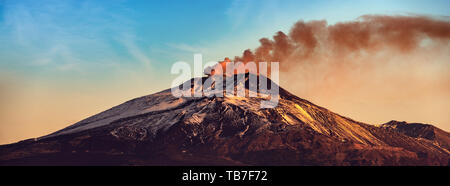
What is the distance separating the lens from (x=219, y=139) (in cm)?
13200

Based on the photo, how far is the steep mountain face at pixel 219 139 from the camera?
122 m

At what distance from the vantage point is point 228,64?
173250mm

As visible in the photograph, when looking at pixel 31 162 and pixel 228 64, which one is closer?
pixel 31 162

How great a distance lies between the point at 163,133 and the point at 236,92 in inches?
1291

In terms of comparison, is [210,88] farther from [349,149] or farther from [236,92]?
[349,149]

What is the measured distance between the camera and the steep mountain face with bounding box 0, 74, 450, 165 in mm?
122125
